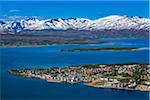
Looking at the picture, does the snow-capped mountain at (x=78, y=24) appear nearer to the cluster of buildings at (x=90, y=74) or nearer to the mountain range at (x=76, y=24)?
the mountain range at (x=76, y=24)

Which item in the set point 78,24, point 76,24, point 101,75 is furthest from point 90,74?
point 76,24

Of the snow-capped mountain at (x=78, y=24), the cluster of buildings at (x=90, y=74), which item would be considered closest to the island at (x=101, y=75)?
the cluster of buildings at (x=90, y=74)

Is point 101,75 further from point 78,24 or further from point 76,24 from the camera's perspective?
point 76,24

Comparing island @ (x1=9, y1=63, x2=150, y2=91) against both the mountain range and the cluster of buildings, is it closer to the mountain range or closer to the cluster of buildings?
the cluster of buildings

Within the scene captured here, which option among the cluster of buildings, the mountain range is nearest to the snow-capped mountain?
the mountain range

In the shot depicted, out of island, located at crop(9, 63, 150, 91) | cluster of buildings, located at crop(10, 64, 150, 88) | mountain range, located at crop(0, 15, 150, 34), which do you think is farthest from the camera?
mountain range, located at crop(0, 15, 150, 34)

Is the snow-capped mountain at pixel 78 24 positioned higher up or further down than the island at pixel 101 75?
higher up

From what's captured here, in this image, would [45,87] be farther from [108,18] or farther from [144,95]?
[108,18]

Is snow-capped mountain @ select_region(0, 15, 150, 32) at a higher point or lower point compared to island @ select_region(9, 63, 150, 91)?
higher
